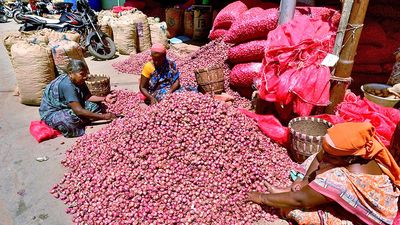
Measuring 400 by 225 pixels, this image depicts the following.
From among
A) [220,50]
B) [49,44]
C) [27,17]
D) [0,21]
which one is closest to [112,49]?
[27,17]

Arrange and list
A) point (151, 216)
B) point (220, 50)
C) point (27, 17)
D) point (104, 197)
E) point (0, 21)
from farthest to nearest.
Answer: point (0, 21), point (27, 17), point (220, 50), point (104, 197), point (151, 216)

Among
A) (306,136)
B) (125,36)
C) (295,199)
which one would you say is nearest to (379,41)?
(306,136)

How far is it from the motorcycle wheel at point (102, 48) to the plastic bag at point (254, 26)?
3208 mm

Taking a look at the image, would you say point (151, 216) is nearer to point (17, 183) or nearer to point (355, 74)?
point (17, 183)

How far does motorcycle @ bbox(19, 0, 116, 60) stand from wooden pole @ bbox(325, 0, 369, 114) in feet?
14.8

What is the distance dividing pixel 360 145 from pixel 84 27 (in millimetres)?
5946

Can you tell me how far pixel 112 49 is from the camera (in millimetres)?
6055

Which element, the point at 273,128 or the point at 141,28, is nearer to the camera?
the point at 273,128

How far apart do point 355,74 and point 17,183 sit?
3932mm

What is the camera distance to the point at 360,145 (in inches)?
58.6

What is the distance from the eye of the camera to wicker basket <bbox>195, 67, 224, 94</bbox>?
366 centimetres

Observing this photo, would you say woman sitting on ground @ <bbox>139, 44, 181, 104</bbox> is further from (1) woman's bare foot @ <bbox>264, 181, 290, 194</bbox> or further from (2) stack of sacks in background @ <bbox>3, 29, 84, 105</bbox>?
(1) woman's bare foot @ <bbox>264, 181, 290, 194</bbox>

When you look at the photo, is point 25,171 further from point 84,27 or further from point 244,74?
point 84,27

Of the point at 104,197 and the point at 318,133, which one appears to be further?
the point at 318,133
